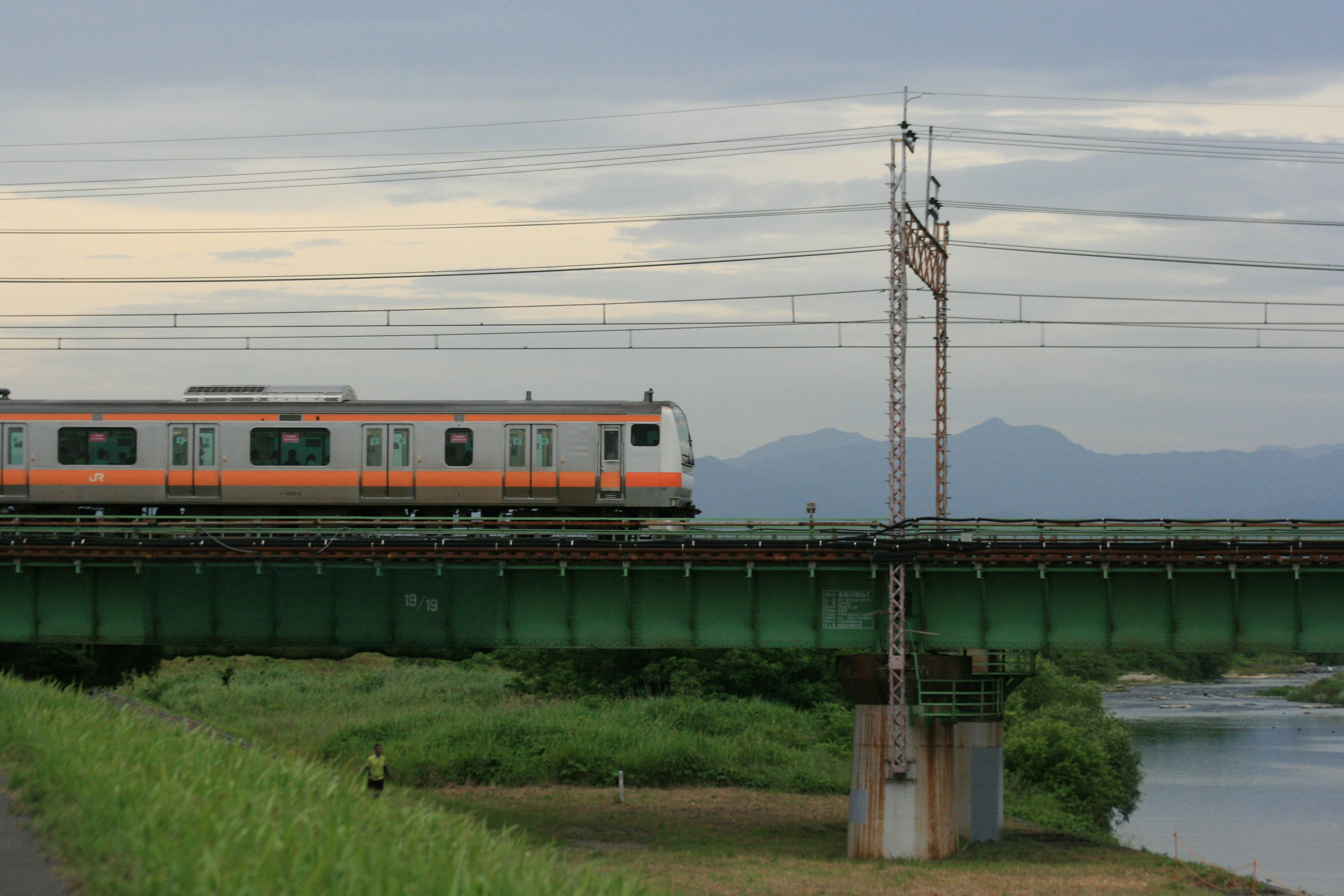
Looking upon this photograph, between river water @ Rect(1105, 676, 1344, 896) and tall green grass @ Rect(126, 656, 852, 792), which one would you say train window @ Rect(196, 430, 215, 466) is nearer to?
tall green grass @ Rect(126, 656, 852, 792)

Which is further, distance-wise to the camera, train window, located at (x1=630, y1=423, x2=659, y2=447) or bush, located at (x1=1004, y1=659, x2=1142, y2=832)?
bush, located at (x1=1004, y1=659, x2=1142, y2=832)

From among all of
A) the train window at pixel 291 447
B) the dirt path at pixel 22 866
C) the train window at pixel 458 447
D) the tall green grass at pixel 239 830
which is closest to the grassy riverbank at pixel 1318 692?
the train window at pixel 458 447

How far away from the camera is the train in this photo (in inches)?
1406

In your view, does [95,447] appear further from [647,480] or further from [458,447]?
[647,480]

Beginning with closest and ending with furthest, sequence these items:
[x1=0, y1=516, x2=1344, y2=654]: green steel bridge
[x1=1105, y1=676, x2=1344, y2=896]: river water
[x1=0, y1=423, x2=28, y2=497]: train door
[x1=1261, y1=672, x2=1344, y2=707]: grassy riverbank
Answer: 1. [x1=0, y1=516, x2=1344, y2=654]: green steel bridge
2. [x1=0, y1=423, x2=28, y2=497]: train door
3. [x1=1105, y1=676, x2=1344, y2=896]: river water
4. [x1=1261, y1=672, x2=1344, y2=707]: grassy riverbank

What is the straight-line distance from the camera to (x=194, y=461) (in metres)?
36.7

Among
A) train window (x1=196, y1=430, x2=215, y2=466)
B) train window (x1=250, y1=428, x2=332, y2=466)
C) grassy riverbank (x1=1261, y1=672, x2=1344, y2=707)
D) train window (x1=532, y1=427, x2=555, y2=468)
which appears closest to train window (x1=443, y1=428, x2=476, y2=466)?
train window (x1=532, y1=427, x2=555, y2=468)

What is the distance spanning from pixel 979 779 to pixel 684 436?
42.1ft

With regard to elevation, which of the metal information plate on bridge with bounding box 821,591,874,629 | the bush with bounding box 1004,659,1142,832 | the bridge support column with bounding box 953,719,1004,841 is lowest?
the bush with bounding box 1004,659,1142,832

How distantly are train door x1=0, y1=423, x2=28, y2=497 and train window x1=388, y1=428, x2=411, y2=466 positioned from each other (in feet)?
35.8

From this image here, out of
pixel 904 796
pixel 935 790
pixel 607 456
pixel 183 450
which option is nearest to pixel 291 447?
pixel 183 450

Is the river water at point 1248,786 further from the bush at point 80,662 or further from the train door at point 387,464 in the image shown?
the bush at point 80,662

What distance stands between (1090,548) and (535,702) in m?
37.3

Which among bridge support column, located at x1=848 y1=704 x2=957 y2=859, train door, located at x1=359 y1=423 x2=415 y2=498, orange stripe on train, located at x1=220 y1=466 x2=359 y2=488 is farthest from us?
orange stripe on train, located at x1=220 y1=466 x2=359 y2=488
